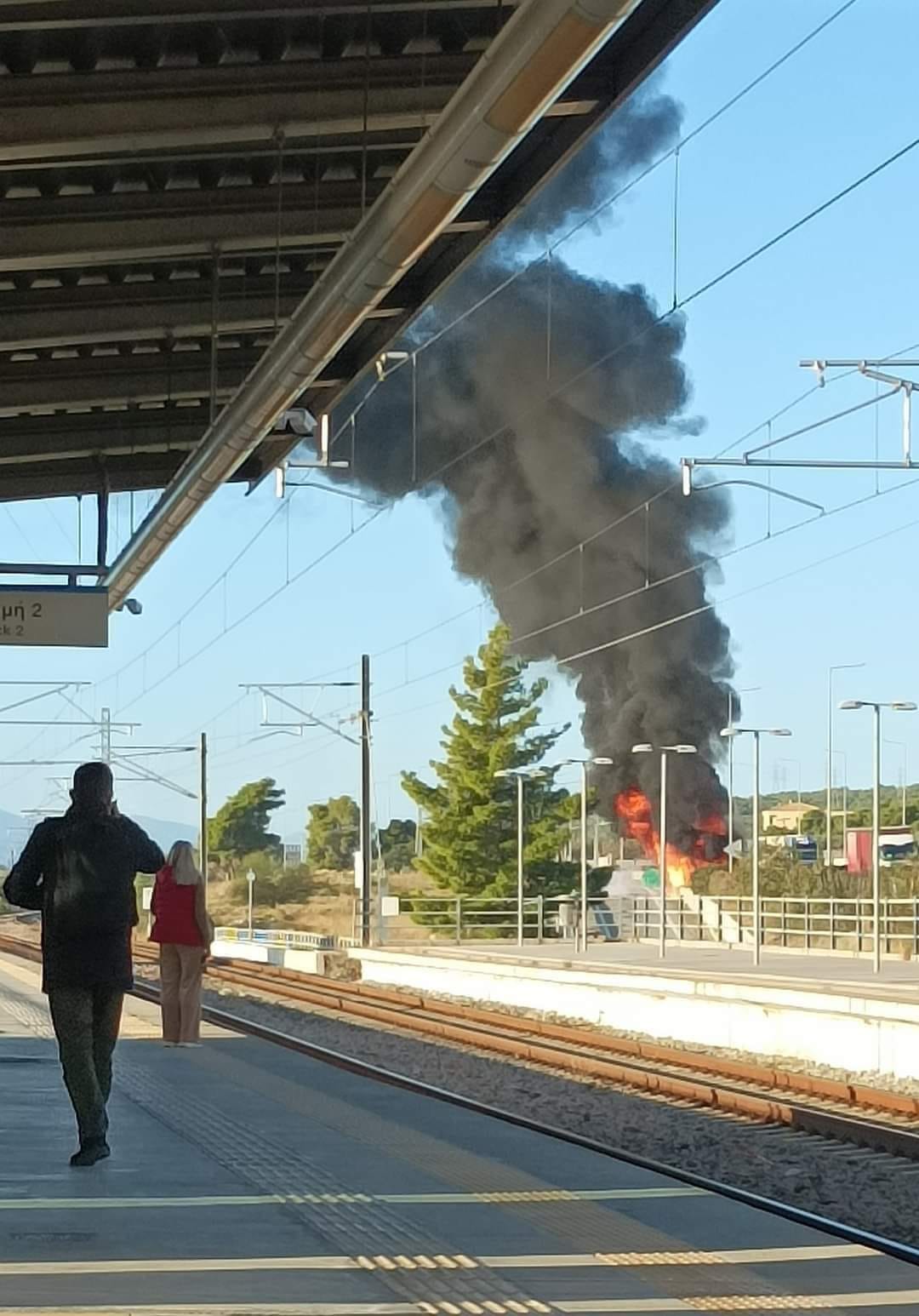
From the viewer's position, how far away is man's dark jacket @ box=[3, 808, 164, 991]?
7859 millimetres

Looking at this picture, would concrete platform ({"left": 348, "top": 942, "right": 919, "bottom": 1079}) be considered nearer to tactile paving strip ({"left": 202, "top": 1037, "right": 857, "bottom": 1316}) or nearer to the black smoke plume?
tactile paving strip ({"left": 202, "top": 1037, "right": 857, "bottom": 1316})

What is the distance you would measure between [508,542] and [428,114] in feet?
211

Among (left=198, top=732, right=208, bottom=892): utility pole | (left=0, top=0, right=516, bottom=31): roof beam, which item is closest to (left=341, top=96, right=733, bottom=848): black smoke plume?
(left=198, top=732, right=208, bottom=892): utility pole

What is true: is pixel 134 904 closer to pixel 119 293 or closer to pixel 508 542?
pixel 119 293

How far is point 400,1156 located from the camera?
28.2ft

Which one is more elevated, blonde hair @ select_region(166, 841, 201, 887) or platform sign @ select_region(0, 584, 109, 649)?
platform sign @ select_region(0, 584, 109, 649)

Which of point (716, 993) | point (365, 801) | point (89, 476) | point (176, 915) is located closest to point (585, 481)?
point (365, 801)

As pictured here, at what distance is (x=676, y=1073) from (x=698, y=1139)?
515cm

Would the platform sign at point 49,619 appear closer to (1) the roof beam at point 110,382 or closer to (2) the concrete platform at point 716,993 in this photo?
(1) the roof beam at point 110,382

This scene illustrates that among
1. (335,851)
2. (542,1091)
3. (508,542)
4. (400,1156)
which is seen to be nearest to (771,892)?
(508,542)

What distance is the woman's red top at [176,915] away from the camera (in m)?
14.1

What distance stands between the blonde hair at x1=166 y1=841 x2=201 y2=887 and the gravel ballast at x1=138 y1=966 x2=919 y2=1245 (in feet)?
8.27

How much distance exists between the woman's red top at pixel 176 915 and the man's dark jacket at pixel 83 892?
20.1ft

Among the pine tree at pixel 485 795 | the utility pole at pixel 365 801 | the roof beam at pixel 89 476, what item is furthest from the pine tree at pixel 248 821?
the roof beam at pixel 89 476
